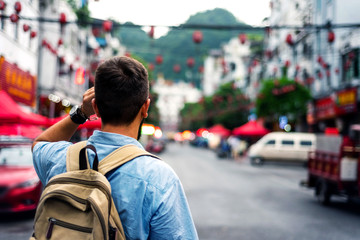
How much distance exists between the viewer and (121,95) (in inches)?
68.5

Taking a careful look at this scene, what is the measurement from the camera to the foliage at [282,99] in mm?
32656

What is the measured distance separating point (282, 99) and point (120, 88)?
110 ft

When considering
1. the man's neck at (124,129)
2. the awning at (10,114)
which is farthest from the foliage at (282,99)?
the man's neck at (124,129)

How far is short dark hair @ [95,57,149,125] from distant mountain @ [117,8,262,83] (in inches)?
405

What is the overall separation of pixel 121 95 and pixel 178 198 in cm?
47

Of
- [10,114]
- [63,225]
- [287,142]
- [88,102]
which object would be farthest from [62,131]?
[287,142]

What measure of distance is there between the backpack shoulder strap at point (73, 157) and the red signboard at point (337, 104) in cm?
2505

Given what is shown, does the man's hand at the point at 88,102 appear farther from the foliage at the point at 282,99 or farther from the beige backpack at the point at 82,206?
the foliage at the point at 282,99

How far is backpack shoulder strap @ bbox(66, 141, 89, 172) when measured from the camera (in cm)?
170

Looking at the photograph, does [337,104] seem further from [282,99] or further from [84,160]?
→ [84,160]

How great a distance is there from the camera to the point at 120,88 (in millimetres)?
1723

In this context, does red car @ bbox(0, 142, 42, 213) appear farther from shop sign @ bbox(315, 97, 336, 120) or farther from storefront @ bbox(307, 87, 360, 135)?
shop sign @ bbox(315, 97, 336, 120)

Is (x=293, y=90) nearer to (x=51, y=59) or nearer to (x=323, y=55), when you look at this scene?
(x=323, y=55)

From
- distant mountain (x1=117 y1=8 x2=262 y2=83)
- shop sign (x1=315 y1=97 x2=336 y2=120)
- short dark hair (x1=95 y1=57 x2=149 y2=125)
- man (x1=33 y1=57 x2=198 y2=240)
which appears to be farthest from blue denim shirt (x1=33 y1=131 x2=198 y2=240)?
shop sign (x1=315 y1=97 x2=336 y2=120)
